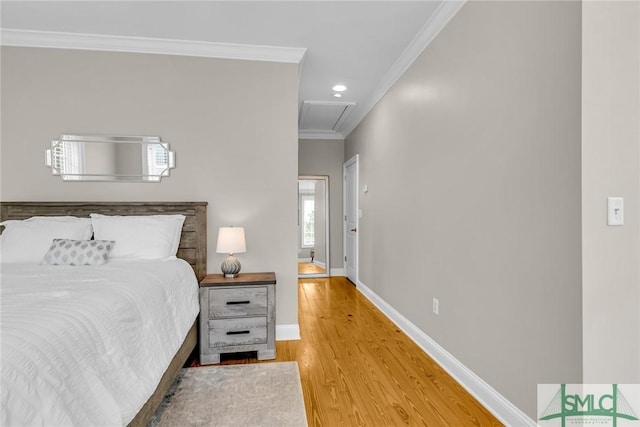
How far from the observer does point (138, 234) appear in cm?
262

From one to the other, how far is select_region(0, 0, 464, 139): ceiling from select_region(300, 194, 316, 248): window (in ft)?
18.2

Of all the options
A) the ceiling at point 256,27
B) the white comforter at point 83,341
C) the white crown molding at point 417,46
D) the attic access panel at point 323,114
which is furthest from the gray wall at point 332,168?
the white comforter at point 83,341

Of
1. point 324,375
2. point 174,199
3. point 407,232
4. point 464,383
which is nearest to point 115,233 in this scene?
point 174,199

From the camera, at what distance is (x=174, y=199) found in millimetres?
2994

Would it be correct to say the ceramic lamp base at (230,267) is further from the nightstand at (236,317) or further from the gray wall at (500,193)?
the gray wall at (500,193)

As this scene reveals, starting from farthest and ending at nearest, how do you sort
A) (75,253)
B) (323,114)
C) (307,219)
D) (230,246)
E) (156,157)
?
(307,219) < (323,114) < (156,157) < (230,246) < (75,253)

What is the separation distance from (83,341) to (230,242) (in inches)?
61.9

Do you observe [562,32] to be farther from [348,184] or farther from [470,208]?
[348,184]

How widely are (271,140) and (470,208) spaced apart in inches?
70.9

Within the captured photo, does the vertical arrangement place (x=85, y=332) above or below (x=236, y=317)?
above

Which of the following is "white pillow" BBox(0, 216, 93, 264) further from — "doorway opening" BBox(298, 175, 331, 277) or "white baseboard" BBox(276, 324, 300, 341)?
"doorway opening" BBox(298, 175, 331, 277)

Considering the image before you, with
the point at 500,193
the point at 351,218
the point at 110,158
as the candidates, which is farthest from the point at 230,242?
the point at 351,218
